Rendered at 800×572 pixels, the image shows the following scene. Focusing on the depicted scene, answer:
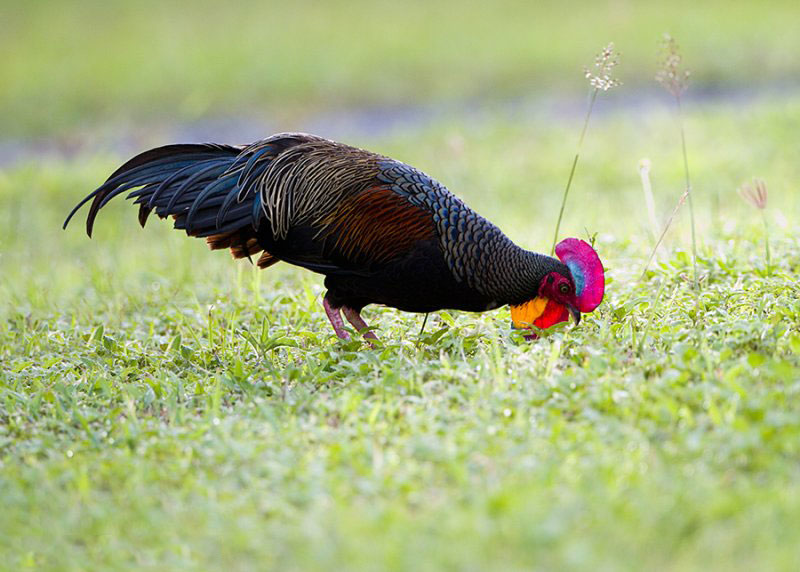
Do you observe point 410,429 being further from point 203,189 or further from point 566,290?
point 203,189

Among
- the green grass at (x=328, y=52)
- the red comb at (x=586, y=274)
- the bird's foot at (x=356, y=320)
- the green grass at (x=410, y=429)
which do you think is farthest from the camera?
the green grass at (x=328, y=52)

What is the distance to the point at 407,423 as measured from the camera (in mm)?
3914

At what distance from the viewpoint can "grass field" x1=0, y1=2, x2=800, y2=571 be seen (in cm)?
308

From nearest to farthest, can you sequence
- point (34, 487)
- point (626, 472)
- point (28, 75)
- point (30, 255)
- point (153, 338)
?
point (626, 472), point (34, 487), point (153, 338), point (30, 255), point (28, 75)

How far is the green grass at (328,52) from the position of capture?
14.9 meters

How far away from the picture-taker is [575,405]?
389 centimetres

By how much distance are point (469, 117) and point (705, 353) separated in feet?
33.6

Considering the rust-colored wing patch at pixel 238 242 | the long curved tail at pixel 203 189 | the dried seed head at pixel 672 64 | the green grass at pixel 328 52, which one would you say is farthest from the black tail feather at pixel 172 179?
the green grass at pixel 328 52

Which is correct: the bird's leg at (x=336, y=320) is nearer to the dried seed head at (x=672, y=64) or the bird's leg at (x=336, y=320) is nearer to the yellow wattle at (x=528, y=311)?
the yellow wattle at (x=528, y=311)

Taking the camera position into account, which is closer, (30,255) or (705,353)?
(705,353)

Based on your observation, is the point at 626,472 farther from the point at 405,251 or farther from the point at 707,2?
the point at 707,2

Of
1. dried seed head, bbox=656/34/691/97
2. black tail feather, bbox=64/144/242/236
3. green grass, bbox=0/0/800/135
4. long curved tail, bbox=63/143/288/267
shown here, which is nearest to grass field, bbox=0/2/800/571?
long curved tail, bbox=63/143/288/267

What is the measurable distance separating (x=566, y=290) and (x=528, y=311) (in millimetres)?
Answer: 248

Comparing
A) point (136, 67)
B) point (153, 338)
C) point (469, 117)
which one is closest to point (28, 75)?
point (136, 67)
